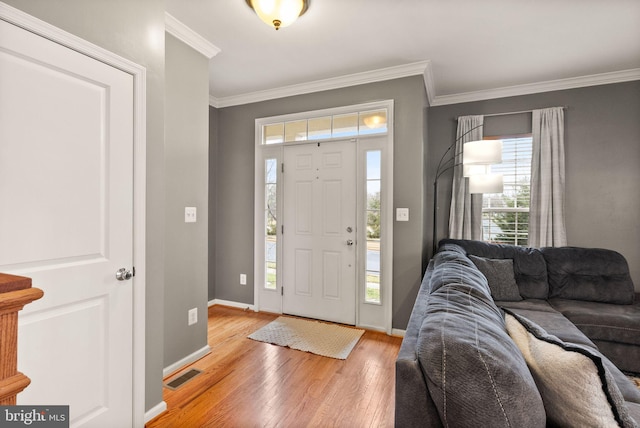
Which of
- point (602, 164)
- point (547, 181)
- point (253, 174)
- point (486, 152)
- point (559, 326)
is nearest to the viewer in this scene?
point (559, 326)

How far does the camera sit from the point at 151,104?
1.85 metres

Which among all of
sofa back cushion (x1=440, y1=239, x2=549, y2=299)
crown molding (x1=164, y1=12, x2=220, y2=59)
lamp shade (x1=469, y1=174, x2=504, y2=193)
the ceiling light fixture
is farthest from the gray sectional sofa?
crown molding (x1=164, y1=12, x2=220, y2=59)

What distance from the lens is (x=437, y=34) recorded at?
255 centimetres

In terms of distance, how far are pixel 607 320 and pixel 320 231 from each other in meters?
2.53

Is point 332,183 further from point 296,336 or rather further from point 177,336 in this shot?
point 177,336

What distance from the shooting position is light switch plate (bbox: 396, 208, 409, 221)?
3.16 metres

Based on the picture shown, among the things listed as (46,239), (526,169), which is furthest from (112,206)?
(526,169)

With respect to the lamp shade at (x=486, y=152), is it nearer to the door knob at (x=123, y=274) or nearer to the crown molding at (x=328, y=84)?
the crown molding at (x=328, y=84)

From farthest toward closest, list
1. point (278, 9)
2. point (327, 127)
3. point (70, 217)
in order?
1. point (327, 127)
2. point (278, 9)
3. point (70, 217)

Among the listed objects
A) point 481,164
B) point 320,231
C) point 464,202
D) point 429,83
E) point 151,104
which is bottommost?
point 320,231

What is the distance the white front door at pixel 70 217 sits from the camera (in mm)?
1305

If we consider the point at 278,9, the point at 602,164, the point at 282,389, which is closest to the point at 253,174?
the point at 278,9

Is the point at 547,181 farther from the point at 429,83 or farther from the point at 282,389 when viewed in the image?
the point at 282,389

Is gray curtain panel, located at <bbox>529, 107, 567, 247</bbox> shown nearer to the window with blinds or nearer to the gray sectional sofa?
the window with blinds
